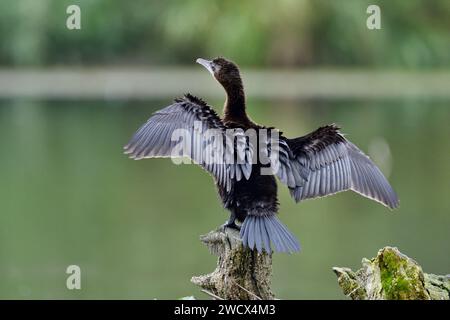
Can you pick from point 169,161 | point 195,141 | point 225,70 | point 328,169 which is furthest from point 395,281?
point 169,161

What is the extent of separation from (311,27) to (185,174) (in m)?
8.97

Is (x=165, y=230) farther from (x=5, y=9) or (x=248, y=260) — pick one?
(x=5, y=9)

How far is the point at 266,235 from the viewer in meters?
4.46

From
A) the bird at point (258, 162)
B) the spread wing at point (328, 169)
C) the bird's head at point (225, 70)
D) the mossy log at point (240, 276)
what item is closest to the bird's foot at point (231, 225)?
the bird at point (258, 162)

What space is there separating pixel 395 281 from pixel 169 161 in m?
9.56

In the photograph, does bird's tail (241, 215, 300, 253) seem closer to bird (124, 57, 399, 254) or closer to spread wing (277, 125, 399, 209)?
bird (124, 57, 399, 254)

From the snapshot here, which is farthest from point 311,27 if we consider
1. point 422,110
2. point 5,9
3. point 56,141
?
point 56,141

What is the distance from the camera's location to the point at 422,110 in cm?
1795

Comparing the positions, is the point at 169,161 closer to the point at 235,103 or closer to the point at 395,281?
the point at 235,103

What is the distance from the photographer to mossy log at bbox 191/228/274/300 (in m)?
4.35

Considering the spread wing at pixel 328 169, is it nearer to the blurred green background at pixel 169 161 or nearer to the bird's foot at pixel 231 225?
the bird's foot at pixel 231 225

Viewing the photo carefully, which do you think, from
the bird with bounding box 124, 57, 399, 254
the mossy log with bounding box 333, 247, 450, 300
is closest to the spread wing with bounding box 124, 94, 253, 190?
the bird with bounding box 124, 57, 399, 254

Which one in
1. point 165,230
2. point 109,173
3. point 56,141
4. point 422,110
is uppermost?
point 422,110

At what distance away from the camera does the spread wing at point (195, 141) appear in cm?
455
